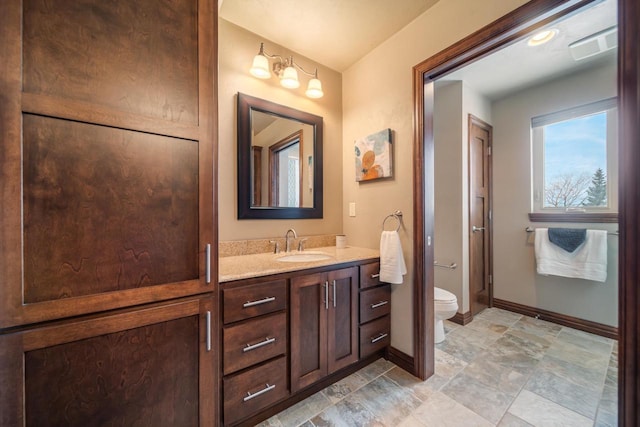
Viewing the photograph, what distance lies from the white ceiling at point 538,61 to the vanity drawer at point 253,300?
2073 millimetres

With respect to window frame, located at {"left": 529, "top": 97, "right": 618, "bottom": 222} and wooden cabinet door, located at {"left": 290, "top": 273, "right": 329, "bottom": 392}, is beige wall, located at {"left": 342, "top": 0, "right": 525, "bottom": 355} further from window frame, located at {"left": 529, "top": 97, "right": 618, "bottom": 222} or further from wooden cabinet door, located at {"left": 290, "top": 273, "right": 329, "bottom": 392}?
window frame, located at {"left": 529, "top": 97, "right": 618, "bottom": 222}

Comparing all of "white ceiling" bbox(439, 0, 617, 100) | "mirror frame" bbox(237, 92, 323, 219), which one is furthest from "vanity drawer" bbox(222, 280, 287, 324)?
"white ceiling" bbox(439, 0, 617, 100)

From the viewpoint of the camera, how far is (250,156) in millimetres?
1822

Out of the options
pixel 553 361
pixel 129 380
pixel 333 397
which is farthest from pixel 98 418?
pixel 553 361

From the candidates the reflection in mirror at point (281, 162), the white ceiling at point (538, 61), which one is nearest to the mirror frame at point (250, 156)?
the reflection in mirror at point (281, 162)

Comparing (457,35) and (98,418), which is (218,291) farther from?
(457,35)

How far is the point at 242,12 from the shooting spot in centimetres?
164

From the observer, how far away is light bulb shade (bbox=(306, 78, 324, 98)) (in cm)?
200

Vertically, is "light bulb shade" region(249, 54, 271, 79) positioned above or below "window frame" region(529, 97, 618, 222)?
above

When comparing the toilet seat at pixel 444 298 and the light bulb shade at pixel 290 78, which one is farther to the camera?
the toilet seat at pixel 444 298

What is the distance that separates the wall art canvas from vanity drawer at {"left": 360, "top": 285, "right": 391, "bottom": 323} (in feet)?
2.93

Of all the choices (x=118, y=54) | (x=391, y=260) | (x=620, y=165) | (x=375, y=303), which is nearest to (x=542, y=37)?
(x=620, y=165)

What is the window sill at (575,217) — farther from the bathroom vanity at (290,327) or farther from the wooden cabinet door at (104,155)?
the wooden cabinet door at (104,155)

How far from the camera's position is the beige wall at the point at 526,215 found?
2.21m
